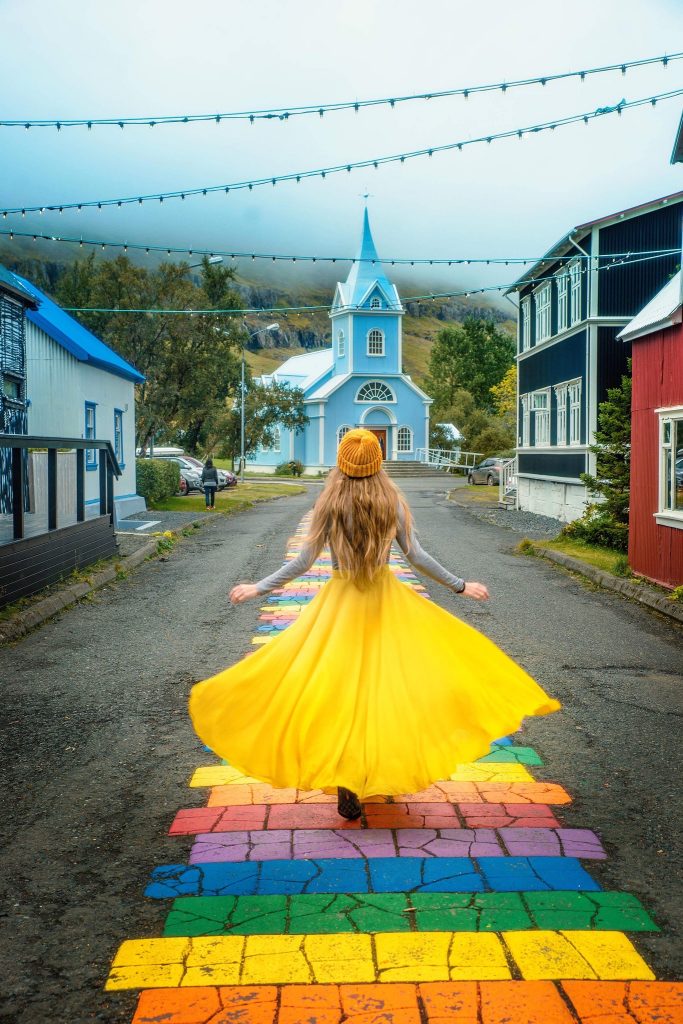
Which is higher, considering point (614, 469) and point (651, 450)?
point (651, 450)

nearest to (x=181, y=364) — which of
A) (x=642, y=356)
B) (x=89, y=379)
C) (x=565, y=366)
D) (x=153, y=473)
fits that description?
(x=153, y=473)

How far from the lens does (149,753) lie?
6.16m

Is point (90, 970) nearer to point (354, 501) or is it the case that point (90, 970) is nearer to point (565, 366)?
point (354, 501)

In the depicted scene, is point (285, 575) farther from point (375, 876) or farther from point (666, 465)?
point (666, 465)

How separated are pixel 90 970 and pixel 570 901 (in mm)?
1881

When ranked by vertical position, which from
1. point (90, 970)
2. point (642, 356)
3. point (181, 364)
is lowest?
point (90, 970)

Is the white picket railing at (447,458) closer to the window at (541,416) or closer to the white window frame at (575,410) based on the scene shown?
the window at (541,416)

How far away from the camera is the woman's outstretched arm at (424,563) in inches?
196

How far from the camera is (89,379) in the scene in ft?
84.0

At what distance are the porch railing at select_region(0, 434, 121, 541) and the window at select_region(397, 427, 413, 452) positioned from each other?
1966 inches

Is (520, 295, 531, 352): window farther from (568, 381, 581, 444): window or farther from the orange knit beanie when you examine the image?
the orange knit beanie

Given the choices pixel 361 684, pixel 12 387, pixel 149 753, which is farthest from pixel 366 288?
pixel 361 684

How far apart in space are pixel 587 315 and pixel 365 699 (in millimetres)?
22697

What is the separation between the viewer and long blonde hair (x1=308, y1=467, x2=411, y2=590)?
4.80 meters
